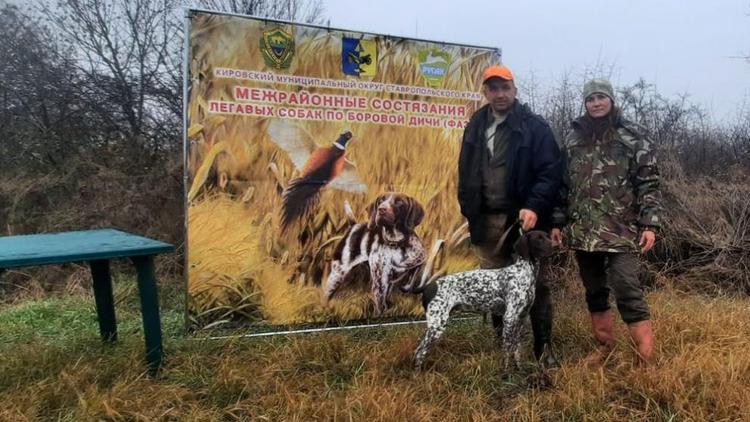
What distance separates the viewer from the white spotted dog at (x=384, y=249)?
4520 mm

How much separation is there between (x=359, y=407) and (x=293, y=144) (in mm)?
2098

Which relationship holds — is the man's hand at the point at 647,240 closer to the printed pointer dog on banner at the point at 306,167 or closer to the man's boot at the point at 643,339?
the man's boot at the point at 643,339

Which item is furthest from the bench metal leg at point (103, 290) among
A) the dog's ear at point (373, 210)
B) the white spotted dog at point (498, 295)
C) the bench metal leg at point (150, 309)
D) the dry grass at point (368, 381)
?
the white spotted dog at point (498, 295)

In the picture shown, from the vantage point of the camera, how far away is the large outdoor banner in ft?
13.2

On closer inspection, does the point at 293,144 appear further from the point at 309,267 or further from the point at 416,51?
the point at 416,51

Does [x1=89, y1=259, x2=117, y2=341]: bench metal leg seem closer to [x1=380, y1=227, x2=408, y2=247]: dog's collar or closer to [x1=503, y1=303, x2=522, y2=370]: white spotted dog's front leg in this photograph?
[x1=380, y1=227, x2=408, y2=247]: dog's collar

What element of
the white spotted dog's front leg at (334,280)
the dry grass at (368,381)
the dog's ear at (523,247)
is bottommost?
the dry grass at (368,381)

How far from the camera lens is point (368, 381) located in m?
3.29

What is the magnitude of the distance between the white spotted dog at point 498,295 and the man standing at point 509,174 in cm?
16

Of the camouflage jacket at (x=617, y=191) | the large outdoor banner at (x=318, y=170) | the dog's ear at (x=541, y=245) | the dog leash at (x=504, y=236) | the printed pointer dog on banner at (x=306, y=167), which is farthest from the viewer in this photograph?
the printed pointer dog on banner at (x=306, y=167)


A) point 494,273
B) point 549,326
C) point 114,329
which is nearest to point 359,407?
point 494,273

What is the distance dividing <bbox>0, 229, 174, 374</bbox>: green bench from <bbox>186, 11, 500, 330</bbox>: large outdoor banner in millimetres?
584

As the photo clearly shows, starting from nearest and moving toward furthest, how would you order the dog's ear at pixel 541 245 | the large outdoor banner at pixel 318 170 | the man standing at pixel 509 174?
the dog's ear at pixel 541 245, the man standing at pixel 509 174, the large outdoor banner at pixel 318 170

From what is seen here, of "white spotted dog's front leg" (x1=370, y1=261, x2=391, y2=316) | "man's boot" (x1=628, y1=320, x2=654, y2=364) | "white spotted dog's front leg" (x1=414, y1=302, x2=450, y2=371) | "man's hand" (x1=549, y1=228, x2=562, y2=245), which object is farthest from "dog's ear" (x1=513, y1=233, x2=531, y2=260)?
"white spotted dog's front leg" (x1=370, y1=261, x2=391, y2=316)
